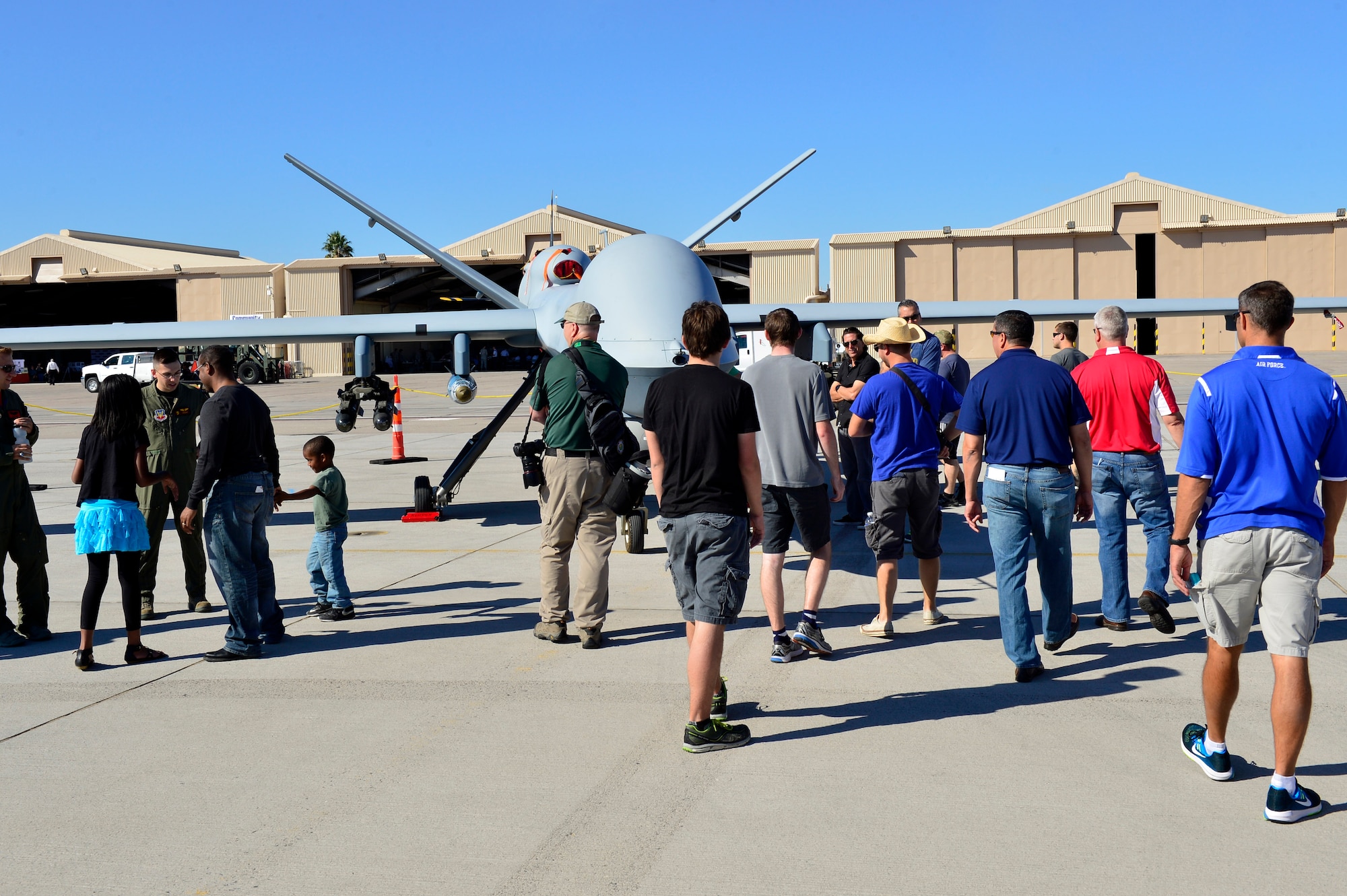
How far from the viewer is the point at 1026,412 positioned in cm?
514

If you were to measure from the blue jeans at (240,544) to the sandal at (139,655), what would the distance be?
39 cm

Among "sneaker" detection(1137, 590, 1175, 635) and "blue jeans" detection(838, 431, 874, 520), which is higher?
"blue jeans" detection(838, 431, 874, 520)

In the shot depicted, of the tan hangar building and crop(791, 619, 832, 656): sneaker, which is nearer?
crop(791, 619, 832, 656): sneaker

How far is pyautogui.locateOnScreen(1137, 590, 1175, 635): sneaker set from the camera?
5.86 m

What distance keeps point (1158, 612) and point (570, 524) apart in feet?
11.2

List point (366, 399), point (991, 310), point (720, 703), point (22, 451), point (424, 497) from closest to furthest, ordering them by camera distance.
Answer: point (720, 703), point (22, 451), point (366, 399), point (424, 497), point (991, 310)

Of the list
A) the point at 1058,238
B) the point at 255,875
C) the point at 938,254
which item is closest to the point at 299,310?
the point at 938,254


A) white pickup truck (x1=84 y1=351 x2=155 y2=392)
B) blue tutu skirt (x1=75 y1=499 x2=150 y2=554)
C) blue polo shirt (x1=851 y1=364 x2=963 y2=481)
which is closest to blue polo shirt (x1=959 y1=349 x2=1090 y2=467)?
blue polo shirt (x1=851 y1=364 x2=963 y2=481)

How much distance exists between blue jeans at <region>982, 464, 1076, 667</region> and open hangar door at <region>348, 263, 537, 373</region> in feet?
145

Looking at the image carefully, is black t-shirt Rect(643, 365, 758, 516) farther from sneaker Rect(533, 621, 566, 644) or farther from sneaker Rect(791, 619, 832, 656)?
sneaker Rect(533, 621, 566, 644)

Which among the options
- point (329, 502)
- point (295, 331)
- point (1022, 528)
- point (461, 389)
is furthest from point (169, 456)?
point (1022, 528)

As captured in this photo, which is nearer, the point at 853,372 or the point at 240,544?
the point at 240,544

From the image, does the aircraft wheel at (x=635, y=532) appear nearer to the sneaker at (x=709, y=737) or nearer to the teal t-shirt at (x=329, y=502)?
the teal t-shirt at (x=329, y=502)

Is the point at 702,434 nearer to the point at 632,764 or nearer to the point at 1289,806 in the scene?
the point at 632,764
